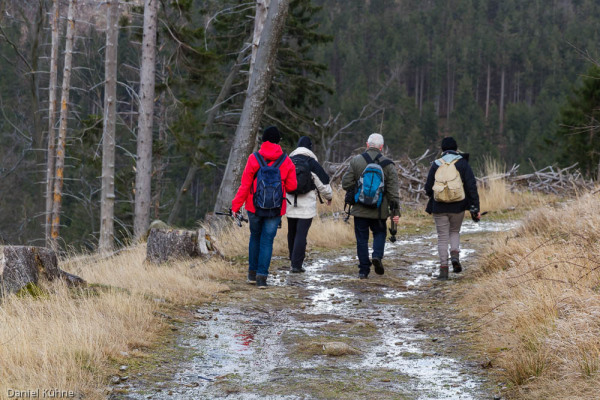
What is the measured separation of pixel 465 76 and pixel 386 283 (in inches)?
3336

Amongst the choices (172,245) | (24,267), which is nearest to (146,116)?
(172,245)

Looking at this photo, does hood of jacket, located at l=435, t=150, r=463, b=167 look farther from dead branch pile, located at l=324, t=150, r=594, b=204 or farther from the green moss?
dead branch pile, located at l=324, t=150, r=594, b=204

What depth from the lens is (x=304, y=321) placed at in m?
6.20

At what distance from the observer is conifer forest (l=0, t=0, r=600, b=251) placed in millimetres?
15695

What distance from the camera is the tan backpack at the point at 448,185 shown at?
27.5 feet

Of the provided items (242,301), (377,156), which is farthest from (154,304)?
(377,156)

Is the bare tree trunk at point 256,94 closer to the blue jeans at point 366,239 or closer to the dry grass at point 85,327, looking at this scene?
→ the blue jeans at point 366,239

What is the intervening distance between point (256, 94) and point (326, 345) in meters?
7.62

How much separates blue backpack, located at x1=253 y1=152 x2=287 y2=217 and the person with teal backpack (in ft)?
4.11

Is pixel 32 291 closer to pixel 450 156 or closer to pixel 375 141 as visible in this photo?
pixel 375 141

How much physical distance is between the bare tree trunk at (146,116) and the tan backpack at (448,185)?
7.97 m

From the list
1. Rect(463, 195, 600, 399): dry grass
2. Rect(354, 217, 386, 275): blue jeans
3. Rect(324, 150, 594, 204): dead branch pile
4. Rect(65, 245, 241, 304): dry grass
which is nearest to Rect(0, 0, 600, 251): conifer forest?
Rect(324, 150, 594, 204): dead branch pile

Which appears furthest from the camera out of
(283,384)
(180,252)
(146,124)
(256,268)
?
(146,124)

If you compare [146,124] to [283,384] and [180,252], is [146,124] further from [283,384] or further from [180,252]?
[283,384]
